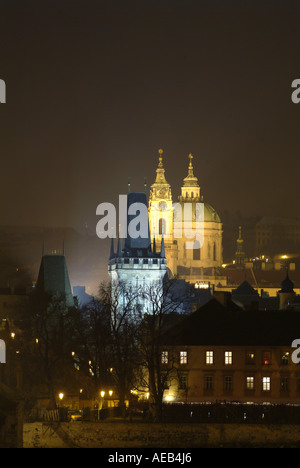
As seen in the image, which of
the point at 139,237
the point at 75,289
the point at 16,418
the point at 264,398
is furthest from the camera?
the point at 75,289

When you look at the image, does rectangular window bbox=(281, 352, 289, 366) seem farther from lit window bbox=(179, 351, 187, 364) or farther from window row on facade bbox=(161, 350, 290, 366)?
lit window bbox=(179, 351, 187, 364)

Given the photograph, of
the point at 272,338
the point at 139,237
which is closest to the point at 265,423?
the point at 272,338

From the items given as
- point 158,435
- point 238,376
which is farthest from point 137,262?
point 158,435

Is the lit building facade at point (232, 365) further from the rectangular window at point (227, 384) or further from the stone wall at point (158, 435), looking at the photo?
the stone wall at point (158, 435)

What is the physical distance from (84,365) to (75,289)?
10276 centimetres

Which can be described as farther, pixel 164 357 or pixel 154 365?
pixel 164 357

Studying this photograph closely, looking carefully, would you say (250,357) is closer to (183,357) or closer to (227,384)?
(227,384)

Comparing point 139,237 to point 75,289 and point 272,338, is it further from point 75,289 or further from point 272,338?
point 272,338

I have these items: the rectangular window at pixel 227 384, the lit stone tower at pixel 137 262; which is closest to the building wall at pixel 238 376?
the rectangular window at pixel 227 384

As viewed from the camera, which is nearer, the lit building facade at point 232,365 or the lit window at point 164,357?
the lit building facade at point 232,365

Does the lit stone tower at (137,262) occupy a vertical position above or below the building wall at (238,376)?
above

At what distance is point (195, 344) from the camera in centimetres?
8738
